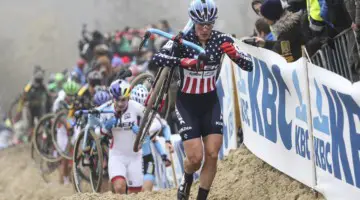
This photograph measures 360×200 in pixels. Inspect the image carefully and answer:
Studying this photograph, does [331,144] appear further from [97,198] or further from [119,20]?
[119,20]

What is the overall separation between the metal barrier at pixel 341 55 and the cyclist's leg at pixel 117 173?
3.93 meters

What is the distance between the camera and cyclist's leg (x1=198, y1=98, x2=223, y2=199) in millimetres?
9469

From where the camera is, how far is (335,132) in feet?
27.0

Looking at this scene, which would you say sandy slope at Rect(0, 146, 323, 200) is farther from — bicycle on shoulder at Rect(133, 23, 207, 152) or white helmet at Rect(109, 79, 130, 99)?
white helmet at Rect(109, 79, 130, 99)

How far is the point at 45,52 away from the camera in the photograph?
41469 millimetres

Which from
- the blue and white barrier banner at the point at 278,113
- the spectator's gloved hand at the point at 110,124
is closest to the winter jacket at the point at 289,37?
the blue and white barrier banner at the point at 278,113

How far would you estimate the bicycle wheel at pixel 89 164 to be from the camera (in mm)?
12711

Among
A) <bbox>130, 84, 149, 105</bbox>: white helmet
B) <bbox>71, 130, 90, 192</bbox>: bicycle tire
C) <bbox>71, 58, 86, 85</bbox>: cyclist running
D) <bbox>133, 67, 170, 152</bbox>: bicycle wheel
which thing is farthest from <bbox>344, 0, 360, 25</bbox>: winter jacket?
<bbox>71, 58, 86, 85</bbox>: cyclist running

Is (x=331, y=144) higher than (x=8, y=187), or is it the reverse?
(x=331, y=144)

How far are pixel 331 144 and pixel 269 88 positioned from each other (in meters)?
2.07

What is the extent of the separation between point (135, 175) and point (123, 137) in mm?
588

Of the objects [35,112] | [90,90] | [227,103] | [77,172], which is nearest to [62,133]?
[90,90]

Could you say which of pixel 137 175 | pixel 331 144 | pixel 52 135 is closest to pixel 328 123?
pixel 331 144

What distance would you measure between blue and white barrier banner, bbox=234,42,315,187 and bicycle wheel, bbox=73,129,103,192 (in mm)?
2294
